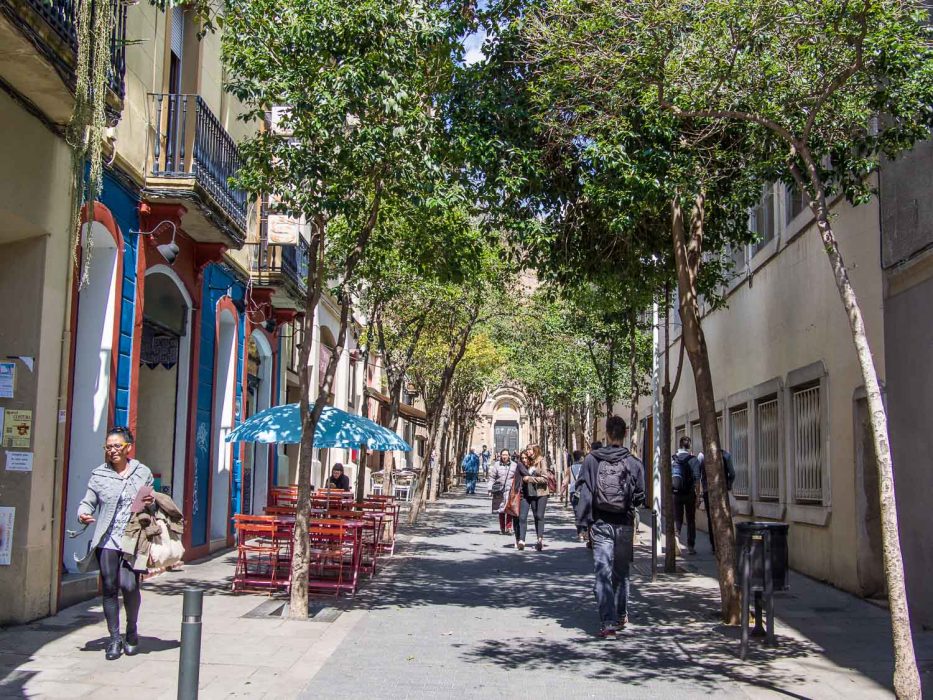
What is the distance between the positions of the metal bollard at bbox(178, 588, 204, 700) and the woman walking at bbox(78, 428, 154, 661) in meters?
2.91

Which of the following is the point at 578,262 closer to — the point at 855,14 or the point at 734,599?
the point at 734,599

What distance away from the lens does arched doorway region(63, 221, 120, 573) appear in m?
11.4

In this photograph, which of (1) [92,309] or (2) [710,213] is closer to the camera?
(1) [92,309]

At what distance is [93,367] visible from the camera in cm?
1162

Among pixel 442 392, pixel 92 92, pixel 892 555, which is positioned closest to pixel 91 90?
pixel 92 92

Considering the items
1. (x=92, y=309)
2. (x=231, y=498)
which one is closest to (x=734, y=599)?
(x=92, y=309)

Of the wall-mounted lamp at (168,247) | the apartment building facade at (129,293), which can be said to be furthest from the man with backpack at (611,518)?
the wall-mounted lamp at (168,247)

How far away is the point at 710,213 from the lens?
12773mm

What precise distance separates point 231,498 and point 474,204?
8.24 m

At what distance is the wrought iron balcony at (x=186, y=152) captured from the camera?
12.8m

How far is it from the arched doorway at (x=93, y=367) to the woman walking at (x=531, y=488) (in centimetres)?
786

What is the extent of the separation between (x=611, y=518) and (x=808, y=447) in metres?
6.66

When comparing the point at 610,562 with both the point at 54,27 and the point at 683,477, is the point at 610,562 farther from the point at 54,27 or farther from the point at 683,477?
the point at 683,477

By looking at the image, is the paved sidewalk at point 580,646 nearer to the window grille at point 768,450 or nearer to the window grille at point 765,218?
the window grille at point 768,450
